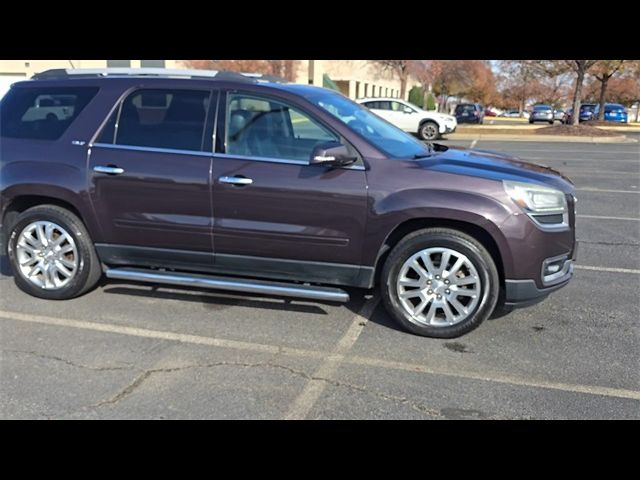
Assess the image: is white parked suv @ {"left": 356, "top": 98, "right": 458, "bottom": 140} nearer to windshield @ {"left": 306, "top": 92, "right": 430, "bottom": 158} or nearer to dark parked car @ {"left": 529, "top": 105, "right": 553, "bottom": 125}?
windshield @ {"left": 306, "top": 92, "right": 430, "bottom": 158}

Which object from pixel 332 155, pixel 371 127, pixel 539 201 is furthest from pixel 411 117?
pixel 332 155

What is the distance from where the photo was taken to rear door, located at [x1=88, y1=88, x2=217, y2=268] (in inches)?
167

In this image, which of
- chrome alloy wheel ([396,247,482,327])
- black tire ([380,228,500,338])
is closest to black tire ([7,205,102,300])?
black tire ([380,228,500,338])

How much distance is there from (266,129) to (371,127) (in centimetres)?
90

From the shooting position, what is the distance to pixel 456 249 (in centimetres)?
386

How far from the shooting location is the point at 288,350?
3777 millimetres

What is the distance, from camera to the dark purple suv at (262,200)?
151 inches

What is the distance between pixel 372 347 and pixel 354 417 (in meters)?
0.90

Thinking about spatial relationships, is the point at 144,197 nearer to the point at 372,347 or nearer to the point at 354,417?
the point at 372,347

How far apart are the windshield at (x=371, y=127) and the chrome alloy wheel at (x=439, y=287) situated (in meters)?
0.85

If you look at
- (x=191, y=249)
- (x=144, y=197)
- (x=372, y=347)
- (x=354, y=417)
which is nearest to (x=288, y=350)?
(x=372, y=347)

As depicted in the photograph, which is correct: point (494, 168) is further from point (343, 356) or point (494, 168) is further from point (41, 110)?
point (41, 110)

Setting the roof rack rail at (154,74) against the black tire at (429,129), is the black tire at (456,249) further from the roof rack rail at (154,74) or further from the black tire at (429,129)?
the black tire at (429,129)

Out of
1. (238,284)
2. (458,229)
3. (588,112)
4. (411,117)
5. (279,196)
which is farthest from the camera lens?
(588,112)
